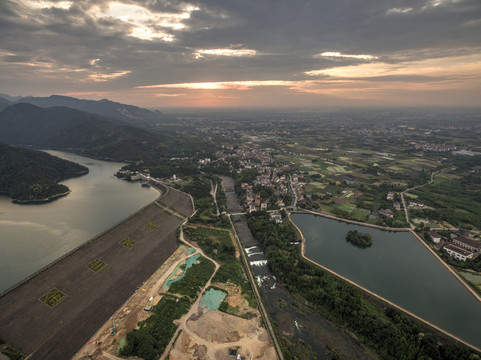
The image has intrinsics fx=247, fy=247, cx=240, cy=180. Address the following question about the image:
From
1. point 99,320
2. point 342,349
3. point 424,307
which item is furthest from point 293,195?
point 99,320

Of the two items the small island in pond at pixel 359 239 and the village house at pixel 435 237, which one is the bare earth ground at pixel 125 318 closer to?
the small island in pond at pixel 359 239

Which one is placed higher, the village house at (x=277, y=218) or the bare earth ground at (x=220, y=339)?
the village house at (x=277, y=218)

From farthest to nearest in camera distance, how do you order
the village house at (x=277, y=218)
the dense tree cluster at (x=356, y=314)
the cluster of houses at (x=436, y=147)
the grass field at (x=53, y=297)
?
1. the cluster of houses at (x=436, y=147)
2. the village house at (x=277, y=218)
3. the grass field at (x=53, y=297)
4. the dense tree cluster at (x=356, y=314)

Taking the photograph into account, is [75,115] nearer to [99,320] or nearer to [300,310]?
[99,320]

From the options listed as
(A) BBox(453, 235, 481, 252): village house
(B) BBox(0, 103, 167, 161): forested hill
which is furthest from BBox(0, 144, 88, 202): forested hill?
(A) BBox(453, 235, 481, 252): village house

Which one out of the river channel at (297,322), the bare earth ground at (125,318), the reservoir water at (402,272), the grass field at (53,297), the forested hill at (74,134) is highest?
the forested hill at (74,134)

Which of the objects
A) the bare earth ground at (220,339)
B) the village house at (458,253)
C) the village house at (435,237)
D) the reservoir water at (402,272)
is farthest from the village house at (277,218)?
the village house at (458,253)
